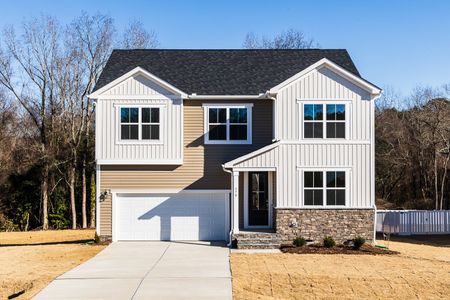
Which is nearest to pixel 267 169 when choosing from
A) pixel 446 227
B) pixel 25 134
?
pixel 446 227

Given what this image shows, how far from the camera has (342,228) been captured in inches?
810

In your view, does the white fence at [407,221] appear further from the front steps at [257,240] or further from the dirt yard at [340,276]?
the front steps at [257,240]

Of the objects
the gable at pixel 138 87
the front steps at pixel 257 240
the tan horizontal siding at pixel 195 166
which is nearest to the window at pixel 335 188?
the front steps at pixel 257 240

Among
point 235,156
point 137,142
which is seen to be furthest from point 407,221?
point 137,142

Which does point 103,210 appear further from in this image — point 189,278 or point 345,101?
point 345,101

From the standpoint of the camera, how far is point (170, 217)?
22.3 meters

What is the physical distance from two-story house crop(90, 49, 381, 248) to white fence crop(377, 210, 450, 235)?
6134 millimetres

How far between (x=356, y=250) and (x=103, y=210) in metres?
10.1

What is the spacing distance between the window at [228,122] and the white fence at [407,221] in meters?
8.68

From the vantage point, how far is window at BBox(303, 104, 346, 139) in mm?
20906

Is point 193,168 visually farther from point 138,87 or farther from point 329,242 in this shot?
point 329,242

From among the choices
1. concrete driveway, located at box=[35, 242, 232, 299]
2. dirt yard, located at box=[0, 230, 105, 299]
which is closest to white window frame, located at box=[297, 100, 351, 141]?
concrete driveway, located at box=[35, 242, 232, 299]

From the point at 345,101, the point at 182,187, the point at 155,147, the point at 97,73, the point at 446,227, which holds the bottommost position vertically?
the point at 446,227

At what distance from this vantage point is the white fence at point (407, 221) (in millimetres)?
26344
